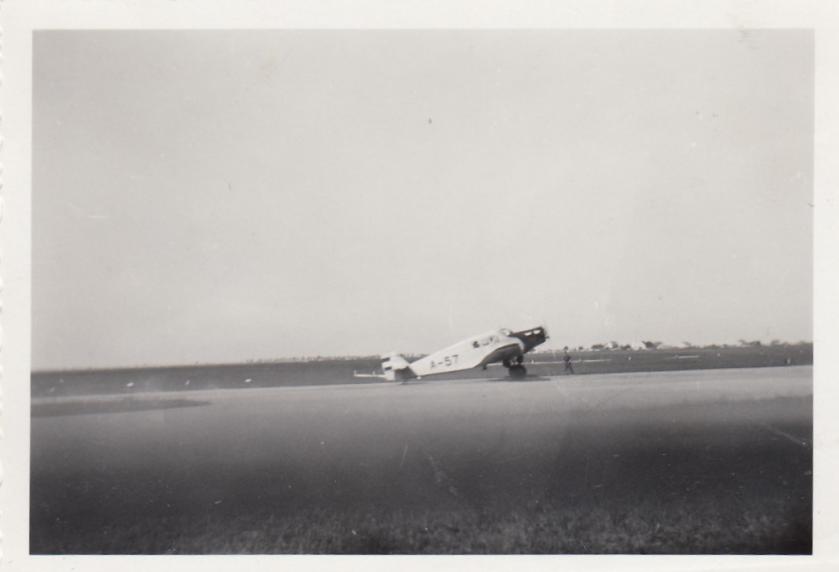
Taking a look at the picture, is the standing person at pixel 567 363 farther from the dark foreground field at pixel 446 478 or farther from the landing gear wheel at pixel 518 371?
Result: the landing gear wheel at pixel 518 371

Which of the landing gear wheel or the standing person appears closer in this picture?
the standing person

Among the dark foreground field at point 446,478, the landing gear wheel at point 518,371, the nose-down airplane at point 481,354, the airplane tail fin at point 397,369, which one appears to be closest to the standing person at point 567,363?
the dark foreground field at point 446,478

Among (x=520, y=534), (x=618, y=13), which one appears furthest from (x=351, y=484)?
(x=618, y=13)

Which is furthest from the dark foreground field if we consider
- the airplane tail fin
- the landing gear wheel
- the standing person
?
the airplane tail fin

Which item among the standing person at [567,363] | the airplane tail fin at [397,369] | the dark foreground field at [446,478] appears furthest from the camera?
the airplane tail fin at [397,369]

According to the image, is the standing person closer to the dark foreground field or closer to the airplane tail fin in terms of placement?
the dark foreground field

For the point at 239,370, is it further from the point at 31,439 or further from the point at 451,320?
the point at 451,320
